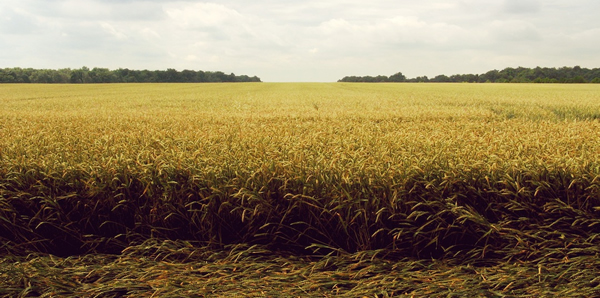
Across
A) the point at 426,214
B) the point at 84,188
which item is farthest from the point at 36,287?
the point at 426,214

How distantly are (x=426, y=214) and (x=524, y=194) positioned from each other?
688 mm

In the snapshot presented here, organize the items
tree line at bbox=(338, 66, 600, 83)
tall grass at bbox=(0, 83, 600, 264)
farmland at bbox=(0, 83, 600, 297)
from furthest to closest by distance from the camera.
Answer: tree line at bbox=(338, 66, 600, 83)
tall grass at bbox=(0, 83, 600, 264)
farmland at bbox=(0, 83, 600, 297)

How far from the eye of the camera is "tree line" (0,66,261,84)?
231 feet

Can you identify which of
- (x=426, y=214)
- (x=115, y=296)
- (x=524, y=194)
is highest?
(x=524, y=194)

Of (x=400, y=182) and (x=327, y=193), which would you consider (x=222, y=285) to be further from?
(x=400, y=182)

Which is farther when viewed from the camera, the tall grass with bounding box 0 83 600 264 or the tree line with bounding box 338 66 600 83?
the tree line with bounding box 338 66 600 83

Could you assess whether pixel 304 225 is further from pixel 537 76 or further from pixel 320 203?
pixel 537 76

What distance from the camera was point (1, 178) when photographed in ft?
10.0

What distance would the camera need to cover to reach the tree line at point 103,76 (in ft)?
231

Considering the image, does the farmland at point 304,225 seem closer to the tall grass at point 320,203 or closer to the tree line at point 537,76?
the tall grass at point 320,203

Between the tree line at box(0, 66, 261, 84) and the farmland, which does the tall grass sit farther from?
the tree line at box(0, 66, 261, 84)

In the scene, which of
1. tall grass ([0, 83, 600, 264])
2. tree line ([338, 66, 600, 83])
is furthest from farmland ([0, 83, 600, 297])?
tree line ([338, 66, 600, 83])

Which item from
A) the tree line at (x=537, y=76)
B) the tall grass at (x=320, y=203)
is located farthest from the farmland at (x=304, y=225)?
the tree line at (x=537, y=76)

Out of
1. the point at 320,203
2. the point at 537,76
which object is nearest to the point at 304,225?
the point at 320,203
